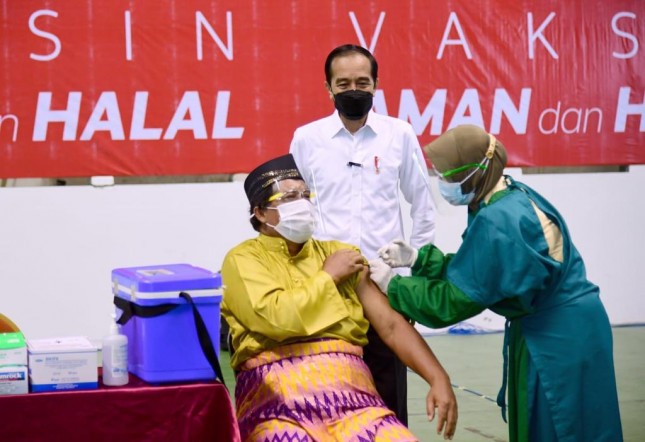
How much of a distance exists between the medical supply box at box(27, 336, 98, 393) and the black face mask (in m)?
1.74

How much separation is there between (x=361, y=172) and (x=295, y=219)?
3.83 feet

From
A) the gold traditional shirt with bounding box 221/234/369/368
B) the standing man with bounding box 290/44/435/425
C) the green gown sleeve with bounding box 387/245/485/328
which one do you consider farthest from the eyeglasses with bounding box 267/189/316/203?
the standing man with bounding box 290/44/435/425

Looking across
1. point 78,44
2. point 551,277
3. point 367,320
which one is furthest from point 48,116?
point 551,277

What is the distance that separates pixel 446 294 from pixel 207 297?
64 cm

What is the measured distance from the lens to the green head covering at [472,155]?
8.25 feet

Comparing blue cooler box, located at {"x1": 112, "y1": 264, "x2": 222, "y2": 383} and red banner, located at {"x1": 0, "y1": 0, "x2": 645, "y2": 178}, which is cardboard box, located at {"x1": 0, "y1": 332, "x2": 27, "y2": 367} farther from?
red banner, located at {"x1": 0, "y1": 0, "x2": 645, "y2": 178}

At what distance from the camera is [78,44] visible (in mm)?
5980

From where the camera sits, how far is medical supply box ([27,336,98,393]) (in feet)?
6.84

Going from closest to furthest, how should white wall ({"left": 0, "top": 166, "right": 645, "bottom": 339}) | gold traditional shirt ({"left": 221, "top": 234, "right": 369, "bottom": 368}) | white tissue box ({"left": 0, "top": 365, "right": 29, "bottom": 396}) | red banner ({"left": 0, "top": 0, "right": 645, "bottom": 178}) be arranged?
white tissue box ({"left": 0, "top": 365, "right": 29, "bottom": 396}) → gold traditional shirt ({"left": 221, "top": 234, "right": 369, "bottom": 368}) → red banner ({"left": 0, "top": 0, "right": 645, "bottom": 178}) → white wall ({"left": 0, "top": 166, "right": 645, "bottom": 339})

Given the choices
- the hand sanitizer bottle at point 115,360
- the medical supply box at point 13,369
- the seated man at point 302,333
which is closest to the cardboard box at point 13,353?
the medical supply box at point 13,369

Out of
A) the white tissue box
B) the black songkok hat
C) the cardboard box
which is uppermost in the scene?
the black songkok hat

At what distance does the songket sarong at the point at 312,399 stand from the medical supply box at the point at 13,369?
61 cm

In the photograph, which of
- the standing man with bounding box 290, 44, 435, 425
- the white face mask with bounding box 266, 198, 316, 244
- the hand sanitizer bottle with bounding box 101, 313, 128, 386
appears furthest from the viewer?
the standing man with bounding box 290, 44, 435, 425

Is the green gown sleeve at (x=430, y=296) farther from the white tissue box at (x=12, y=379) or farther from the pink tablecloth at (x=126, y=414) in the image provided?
the white tissue box at (x=12, y=379)
